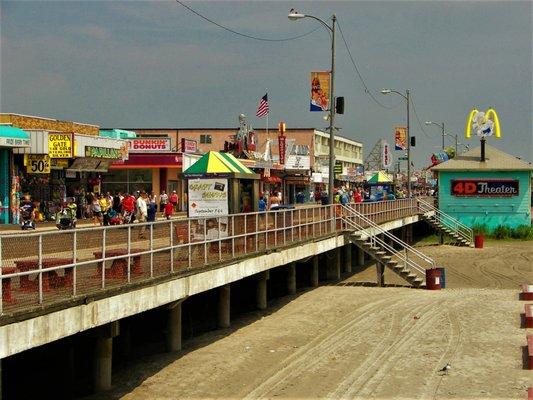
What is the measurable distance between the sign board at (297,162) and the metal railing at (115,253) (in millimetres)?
50170

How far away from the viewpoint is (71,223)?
97.0 feet

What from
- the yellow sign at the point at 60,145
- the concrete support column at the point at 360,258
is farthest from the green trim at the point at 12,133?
the concrete support column at the point at 360,258

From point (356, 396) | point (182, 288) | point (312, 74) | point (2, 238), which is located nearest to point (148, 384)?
point (182, 288)

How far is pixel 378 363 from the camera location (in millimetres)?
16281

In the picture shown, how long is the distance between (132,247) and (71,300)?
241cm

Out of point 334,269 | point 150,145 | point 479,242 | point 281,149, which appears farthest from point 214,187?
point 281,149

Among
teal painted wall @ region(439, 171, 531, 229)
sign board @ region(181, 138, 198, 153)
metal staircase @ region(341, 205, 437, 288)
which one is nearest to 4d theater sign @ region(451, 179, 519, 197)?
teal painted wall @ region(439, 171, 531, 229)

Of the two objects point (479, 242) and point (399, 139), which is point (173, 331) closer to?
point (479, 242)

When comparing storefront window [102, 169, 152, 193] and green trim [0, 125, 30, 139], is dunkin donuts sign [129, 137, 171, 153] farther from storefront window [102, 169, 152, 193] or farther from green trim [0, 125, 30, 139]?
green trim [0, 125, 30, 139]

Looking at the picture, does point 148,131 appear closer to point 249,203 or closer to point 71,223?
point 71,223

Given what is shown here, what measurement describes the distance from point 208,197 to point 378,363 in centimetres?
685

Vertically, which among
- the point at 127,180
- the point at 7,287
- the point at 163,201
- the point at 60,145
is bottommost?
the point at 7,287

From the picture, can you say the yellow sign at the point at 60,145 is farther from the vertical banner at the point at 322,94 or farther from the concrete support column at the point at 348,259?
the concrete support column at the point at 348,259

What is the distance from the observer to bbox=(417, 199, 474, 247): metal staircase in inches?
1793
